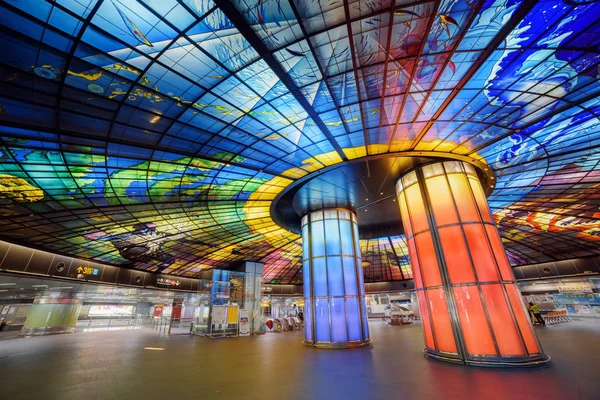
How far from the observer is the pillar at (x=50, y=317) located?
94.2 feet

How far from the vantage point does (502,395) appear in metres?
6.39

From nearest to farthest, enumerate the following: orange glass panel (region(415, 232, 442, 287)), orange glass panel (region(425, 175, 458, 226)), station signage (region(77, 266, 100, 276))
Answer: orange glass panel (region(415, 232, 442, 287)), orange glass panel (region(425, 175, 458, 226)), station signage (region(77, 266, 100, 276))

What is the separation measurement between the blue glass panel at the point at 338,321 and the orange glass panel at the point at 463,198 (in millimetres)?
10533

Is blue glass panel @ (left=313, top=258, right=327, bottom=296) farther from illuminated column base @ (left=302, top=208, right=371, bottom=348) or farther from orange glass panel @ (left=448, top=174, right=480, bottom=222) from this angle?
orange glass panel @ (left=448, top=174, right=480, bottom=222)

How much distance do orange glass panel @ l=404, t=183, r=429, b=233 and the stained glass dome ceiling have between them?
2709 millimetres

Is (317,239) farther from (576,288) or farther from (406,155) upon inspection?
(576,288)

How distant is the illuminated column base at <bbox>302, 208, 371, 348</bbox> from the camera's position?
58.3ft

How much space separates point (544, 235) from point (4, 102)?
163 feet

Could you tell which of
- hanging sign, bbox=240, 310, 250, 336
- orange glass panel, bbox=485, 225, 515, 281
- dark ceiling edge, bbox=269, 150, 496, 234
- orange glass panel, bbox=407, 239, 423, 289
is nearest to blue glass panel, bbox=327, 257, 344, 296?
dark ceiling edge, bbox=269, 150, 496, 234

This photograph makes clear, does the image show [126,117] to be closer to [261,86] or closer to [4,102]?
[4,102]

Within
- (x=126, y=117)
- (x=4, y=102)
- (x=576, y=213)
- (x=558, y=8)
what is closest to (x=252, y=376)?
(x=126, y=117)

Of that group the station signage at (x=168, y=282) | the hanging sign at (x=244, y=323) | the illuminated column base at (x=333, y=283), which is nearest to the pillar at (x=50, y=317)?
the station signage at (x=168, y=282)

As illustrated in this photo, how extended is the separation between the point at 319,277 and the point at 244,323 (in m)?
14.1

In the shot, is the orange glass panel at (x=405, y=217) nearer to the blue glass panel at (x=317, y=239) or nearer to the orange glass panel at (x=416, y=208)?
the orange glass panel at (x=416, y=208)
